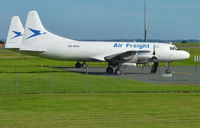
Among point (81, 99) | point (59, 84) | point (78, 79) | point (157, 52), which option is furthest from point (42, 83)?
point (157, 52)

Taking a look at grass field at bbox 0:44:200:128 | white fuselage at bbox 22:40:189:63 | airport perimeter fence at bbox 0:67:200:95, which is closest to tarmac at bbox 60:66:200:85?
white fuselage at bbox 22:40:189:63

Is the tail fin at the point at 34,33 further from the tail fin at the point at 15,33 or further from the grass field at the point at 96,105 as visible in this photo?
the grass field at the point at 96,105

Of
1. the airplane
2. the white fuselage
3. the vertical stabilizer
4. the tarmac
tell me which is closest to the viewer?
the tarmac

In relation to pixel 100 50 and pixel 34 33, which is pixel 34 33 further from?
pixel 100 50

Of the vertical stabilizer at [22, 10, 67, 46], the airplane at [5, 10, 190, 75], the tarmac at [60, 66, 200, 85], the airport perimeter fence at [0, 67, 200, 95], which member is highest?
the vertical stabilizer at [22, 10, 67, 46]

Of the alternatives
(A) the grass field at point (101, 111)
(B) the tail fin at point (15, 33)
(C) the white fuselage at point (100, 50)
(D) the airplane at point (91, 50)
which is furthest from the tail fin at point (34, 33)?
(A) the grass field at point (101, 111)

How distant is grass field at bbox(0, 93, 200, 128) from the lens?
19.5 meters

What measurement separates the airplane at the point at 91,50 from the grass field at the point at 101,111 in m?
18.5

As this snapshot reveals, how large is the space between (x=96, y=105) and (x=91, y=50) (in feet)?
86.4

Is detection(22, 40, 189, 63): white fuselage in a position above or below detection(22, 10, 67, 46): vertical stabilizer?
below

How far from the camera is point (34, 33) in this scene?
49.4 meters

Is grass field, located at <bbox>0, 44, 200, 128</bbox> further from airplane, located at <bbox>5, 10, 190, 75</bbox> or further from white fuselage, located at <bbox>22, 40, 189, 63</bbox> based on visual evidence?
white fuselage, located at <bbox>22, 40, 189, 63</bbox>

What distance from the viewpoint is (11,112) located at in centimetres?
2284

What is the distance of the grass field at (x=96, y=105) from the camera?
778 inches
